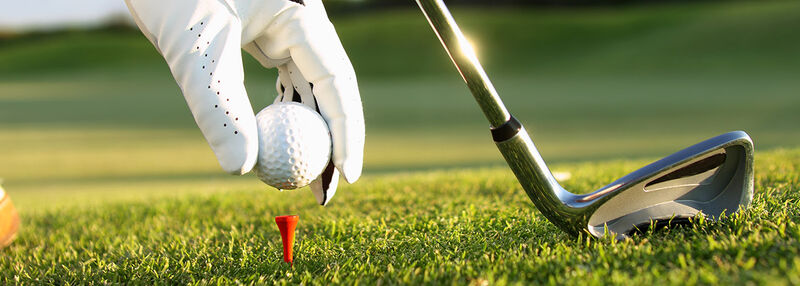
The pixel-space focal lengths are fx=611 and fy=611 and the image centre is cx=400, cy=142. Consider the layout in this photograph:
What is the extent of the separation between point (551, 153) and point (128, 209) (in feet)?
16.2

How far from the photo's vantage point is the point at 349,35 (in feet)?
91.7

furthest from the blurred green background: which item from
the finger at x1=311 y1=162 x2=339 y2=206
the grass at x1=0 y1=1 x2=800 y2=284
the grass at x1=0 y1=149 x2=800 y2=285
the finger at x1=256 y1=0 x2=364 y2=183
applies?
the finger at x1=256 y1=0 x2=364 y2=183

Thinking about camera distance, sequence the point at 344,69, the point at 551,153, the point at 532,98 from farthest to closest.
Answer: the point at 532,98
the point at 551,153
the point at 344,69

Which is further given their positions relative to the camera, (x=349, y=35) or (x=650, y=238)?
(x=349, y=35)

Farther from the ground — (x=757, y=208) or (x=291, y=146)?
(x=291, y=146)

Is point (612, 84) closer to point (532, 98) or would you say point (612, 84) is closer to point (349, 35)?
point (532, 98)

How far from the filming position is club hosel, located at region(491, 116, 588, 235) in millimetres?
1939

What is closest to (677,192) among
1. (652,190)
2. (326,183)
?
(652,190)

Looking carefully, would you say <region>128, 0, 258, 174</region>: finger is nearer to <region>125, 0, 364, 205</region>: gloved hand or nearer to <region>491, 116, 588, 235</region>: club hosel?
<region>125, 0, 364, 205</region>: gloved hand

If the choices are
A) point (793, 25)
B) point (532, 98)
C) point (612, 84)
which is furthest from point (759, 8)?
point (532, 98)

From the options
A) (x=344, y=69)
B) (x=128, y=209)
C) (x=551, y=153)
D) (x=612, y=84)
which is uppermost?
(x=344, y=69)

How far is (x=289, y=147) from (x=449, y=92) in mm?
16009

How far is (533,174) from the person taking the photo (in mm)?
2000

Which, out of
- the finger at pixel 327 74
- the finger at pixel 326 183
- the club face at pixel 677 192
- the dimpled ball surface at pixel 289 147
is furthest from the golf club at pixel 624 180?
the finger at pixel 326 183
